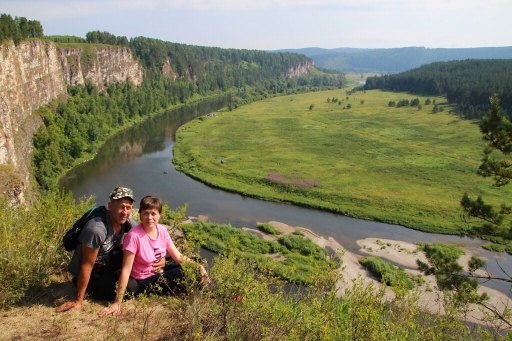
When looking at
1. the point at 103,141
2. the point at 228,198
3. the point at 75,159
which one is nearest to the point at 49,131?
the point at 75,159

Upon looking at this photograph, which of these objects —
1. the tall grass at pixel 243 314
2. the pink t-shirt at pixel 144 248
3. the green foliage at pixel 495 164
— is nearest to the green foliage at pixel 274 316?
the tall grass at pixel 243 314

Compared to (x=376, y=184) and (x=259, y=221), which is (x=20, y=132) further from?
(x=376, y=184)

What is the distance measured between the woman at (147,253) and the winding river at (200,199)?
18.5 meters

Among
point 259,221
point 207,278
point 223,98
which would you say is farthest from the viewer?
point 223,98

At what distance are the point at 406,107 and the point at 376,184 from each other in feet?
246

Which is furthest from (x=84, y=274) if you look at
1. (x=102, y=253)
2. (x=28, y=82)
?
(x=28, y=82)

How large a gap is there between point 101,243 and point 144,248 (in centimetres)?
83

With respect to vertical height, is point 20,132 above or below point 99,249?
below

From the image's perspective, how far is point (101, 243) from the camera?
7922 millimetres

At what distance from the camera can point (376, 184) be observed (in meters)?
50.9

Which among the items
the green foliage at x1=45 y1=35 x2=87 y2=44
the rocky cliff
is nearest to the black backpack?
the rocky cliff

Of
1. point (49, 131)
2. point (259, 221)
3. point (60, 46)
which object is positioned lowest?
point (259, 221)

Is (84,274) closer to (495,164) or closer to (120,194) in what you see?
(120,194)

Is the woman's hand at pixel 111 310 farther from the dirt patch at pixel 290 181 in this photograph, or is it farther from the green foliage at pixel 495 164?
the dirt patch at pixel 290 181
